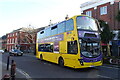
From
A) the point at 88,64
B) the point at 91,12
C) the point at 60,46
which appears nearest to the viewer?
the point at 88,64

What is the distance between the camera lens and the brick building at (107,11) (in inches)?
1027

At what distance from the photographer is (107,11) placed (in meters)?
27.9

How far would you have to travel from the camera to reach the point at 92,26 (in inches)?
482

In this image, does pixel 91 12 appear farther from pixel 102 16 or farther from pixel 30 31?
pixel 30 31

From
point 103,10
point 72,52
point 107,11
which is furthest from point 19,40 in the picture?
point 72,52

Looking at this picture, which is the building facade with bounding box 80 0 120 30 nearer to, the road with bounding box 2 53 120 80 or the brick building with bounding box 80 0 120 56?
the brick building with bounding box 80 0 120 56

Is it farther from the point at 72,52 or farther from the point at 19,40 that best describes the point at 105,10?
the point at 19,40

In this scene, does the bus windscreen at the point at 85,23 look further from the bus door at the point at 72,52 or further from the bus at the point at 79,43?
the bus door at the point at 72,52

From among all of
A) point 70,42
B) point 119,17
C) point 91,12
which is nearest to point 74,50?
point 70,42

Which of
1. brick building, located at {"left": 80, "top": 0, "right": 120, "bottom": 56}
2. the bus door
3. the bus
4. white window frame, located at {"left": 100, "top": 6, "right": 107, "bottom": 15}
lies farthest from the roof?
the bus door

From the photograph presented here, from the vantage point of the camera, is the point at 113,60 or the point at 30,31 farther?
the point at 30,31

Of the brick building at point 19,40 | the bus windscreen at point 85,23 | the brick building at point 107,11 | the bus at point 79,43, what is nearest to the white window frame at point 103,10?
the brick building at point 107,11

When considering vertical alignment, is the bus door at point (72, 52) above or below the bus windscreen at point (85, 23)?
below

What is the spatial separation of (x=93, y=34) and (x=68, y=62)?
10.2 ft
